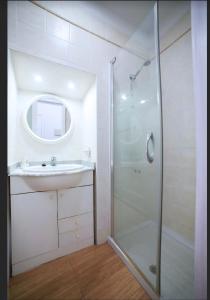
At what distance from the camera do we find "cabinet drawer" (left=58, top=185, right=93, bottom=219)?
1.15 m

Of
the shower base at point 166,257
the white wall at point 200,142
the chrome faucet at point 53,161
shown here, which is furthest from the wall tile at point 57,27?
the shower base at point 166,257

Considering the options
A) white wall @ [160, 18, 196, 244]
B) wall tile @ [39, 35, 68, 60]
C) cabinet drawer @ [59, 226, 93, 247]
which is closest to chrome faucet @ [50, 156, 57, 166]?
cabinet drawer @ [59, 226, 93, 247]

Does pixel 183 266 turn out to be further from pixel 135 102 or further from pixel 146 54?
pixel 146 54

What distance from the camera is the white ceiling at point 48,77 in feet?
3.72

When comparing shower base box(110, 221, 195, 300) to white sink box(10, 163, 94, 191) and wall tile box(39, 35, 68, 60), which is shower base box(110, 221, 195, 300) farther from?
wall tile box(39, 35, 68, 60)

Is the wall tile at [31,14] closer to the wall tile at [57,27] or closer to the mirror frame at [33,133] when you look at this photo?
the wall tile at [57,27]

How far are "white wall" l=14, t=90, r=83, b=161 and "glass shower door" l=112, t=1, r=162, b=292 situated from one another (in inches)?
19.4

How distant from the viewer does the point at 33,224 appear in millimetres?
1037

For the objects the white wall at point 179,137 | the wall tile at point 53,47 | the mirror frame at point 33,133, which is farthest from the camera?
the mirror frame at point 33,133

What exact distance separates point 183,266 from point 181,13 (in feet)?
7.40

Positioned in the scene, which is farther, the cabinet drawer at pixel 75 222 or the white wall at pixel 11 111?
the cabinet drawer at pixel 75 222

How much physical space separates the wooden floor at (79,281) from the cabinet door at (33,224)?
0.47 feet

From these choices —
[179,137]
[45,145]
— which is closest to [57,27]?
[45,145]

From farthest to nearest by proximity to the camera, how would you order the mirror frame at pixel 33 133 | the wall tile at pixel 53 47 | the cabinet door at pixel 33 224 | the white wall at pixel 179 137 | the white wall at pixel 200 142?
the mirror frame at pixel 33 133
the white wall at pixel 179 137
the wall tile at pixel 53 47
the cabinet door at pixel 33 224
the white wall at pixel 200 142
